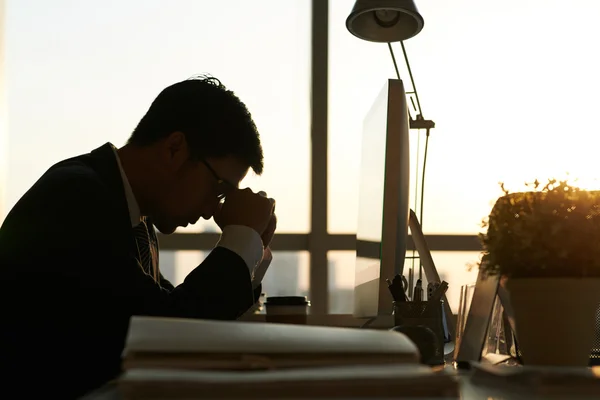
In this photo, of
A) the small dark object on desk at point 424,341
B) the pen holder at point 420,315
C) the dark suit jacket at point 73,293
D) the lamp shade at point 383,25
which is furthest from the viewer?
the lamp shade at point 383,25

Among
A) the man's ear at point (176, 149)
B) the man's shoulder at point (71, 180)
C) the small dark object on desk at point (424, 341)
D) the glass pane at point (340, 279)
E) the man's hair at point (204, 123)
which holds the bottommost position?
the glass pane at point (340, 279)

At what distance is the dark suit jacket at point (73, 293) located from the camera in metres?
1.27

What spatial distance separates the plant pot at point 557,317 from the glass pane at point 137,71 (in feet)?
9.85

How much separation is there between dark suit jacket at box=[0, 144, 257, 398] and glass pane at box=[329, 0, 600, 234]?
2.57 meters

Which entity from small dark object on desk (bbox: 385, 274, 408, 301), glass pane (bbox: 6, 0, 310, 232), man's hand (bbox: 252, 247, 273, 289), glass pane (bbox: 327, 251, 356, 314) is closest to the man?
man's hand (bbox: 252, 247, 273, 289)

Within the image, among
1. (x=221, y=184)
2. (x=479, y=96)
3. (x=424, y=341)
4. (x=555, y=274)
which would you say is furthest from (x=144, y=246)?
(x=479, y=96)

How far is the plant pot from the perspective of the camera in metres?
0.77

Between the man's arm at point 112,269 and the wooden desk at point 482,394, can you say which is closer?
the wooden desk at point 482,394

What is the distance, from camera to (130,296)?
127 centimetres

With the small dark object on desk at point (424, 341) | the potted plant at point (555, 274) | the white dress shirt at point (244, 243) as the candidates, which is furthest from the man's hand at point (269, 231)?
the potted plant at point (555, 274)

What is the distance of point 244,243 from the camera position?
1492mm

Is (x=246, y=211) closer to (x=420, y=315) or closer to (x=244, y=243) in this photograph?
(x=244, y=243)

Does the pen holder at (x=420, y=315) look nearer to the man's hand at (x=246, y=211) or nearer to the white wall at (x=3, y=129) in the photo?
the man's hand at (x=246, y=211)

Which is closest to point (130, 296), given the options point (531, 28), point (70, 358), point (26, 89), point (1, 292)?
point (70, 358)
